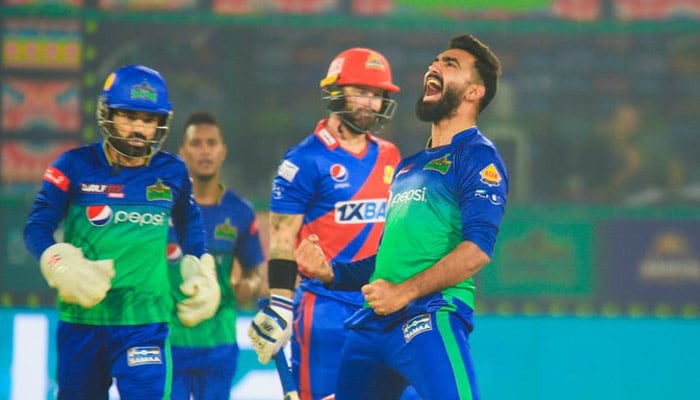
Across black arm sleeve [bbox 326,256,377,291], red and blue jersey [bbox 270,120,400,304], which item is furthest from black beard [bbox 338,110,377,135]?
black arm sleeve [bbox 326,256,377,291]

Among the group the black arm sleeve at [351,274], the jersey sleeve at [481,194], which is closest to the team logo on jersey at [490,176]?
the jersey sleeve at [481,194]

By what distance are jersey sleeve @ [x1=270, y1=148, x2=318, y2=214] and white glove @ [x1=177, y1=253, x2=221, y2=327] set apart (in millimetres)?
544

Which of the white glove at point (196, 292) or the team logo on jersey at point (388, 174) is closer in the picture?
the white glove at point (196, 292)

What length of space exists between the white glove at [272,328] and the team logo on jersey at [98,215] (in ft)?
3.03

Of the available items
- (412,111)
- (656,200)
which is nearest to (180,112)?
(412,111)

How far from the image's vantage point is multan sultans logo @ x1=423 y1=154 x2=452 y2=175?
6.15 metres

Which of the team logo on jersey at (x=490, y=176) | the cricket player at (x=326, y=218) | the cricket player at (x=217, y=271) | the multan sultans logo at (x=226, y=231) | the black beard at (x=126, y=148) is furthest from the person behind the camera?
the multan sultans logo at (x=226, y=231)

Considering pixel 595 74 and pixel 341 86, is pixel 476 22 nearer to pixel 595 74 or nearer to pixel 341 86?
pixel 595 74

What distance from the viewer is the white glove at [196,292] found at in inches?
277

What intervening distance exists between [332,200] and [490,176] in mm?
1582

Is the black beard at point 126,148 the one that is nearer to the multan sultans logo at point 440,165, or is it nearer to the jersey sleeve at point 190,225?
the jersey sleeve at point 190,225

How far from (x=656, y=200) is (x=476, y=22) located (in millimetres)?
1816

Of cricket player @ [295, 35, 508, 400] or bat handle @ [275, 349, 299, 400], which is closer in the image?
cricket player @ [295, 35, 508, 400]

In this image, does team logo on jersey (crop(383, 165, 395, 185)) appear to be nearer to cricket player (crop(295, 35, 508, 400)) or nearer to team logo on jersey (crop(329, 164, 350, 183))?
team logo on jersey (crop(329, 164, 350, 183))
